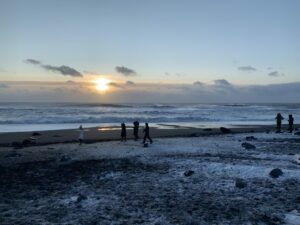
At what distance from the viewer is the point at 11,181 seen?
1454cm

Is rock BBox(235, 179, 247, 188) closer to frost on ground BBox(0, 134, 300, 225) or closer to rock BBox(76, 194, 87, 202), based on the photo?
frost on ground BBox(0, 134, 300, 225)

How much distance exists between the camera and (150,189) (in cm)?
1299

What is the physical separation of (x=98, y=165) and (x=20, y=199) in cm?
574

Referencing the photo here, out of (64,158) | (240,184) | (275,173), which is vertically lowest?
(64,158)

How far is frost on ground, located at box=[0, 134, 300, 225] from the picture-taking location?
1030 cm

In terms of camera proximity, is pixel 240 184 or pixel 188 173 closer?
pixel 240 184

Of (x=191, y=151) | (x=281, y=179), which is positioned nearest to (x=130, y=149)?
(x=191, y=151)

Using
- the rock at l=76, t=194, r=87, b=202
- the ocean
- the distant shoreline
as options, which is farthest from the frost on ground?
the ocean

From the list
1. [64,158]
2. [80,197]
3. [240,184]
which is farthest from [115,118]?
[80,197]

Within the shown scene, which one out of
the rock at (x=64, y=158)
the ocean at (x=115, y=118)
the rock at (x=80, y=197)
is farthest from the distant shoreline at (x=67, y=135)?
the rock at (x=80, y=197)

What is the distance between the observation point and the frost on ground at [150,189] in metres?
10.3

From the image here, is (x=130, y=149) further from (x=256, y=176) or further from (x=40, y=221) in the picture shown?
(x=40, y=221)

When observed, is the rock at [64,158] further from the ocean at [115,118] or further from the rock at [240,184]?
the ocean at [115,118]

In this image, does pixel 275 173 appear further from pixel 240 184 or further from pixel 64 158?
pixel 64 158
